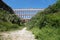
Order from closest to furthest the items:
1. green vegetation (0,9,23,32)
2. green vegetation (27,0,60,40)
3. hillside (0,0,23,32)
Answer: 1. green vegetation (27,0,60,40)
2. green vegetation (0,9,23,32)
3. hillside (0,0,23,32)

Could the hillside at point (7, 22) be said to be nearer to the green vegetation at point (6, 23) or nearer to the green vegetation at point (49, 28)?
the green vegetation at point (6, 23)

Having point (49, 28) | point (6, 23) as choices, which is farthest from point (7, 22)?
point (49, 28)

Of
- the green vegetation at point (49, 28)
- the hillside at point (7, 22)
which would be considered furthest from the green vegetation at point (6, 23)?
the green vegetation at point (49, 28)

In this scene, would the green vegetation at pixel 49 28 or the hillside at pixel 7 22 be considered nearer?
the green vegetation at pixel 49 28

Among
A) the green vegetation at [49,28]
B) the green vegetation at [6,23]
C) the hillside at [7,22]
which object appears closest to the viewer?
the green vegetation at [49,28]

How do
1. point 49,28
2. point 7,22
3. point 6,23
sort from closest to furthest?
1. point 49,28
2. point 6,23
3. point 7,22

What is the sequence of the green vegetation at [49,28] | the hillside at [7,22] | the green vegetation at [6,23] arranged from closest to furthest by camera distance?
1. the green vegetation at [49,28]
2. the green vegetation at [6,23]
3. the hillside at [7,22]

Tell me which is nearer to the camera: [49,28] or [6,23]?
[49,28]

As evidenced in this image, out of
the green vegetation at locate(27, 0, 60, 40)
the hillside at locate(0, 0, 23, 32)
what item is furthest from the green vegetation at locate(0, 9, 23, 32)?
the green vegetation at locate(27, 0, 60, 40)

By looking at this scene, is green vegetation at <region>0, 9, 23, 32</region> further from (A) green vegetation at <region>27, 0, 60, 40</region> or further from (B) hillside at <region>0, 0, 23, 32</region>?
(A) green vegetation at <region>27, 0, 60, 40</region>

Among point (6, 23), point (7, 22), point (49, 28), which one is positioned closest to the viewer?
point (49, 28)

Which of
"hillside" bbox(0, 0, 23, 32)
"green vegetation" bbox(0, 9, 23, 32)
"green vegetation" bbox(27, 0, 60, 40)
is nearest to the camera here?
"green vegetation" bbox(27, 0, 60, 40)

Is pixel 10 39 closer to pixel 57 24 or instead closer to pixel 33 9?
pixel 57 24

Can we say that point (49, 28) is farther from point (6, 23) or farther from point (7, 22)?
point (7, 22)
